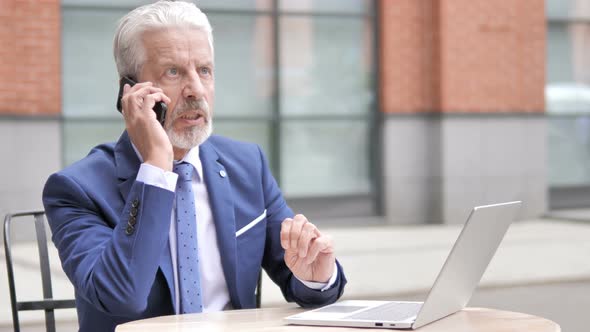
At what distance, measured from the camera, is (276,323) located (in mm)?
2143

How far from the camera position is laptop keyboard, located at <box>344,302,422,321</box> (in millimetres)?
2098

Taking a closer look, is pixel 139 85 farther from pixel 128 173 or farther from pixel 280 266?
pixel 280 266

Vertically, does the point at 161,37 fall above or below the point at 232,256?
above

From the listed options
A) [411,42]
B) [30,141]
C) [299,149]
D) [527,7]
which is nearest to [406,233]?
[299,149]

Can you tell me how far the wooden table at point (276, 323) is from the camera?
2.06 meters

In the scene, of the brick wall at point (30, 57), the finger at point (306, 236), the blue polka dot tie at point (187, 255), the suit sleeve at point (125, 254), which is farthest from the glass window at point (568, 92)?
the suit sleeve at point (125, 254)

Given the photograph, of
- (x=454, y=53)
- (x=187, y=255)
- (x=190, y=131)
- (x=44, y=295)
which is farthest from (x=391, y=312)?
(x=454, y=53)

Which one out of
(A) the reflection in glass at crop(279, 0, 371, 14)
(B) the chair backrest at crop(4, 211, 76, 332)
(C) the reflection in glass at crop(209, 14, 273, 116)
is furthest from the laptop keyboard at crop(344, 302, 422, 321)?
(A) the reflection in glass at crop(279, 0, 371, 14)

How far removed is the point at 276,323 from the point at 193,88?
71 cm

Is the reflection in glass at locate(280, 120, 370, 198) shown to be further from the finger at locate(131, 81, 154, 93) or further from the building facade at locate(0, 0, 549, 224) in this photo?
the finger at locate(131, 81, 154, 93)

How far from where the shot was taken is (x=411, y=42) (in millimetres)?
11312

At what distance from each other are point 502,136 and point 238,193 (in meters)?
9.47

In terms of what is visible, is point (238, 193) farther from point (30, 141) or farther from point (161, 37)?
point (30, 141)

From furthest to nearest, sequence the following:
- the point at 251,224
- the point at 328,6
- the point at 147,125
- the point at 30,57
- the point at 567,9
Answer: the point at 567,9 < the point at 328,6 < the point at 30,57 < the point at 251,224 < the point at 147,125
